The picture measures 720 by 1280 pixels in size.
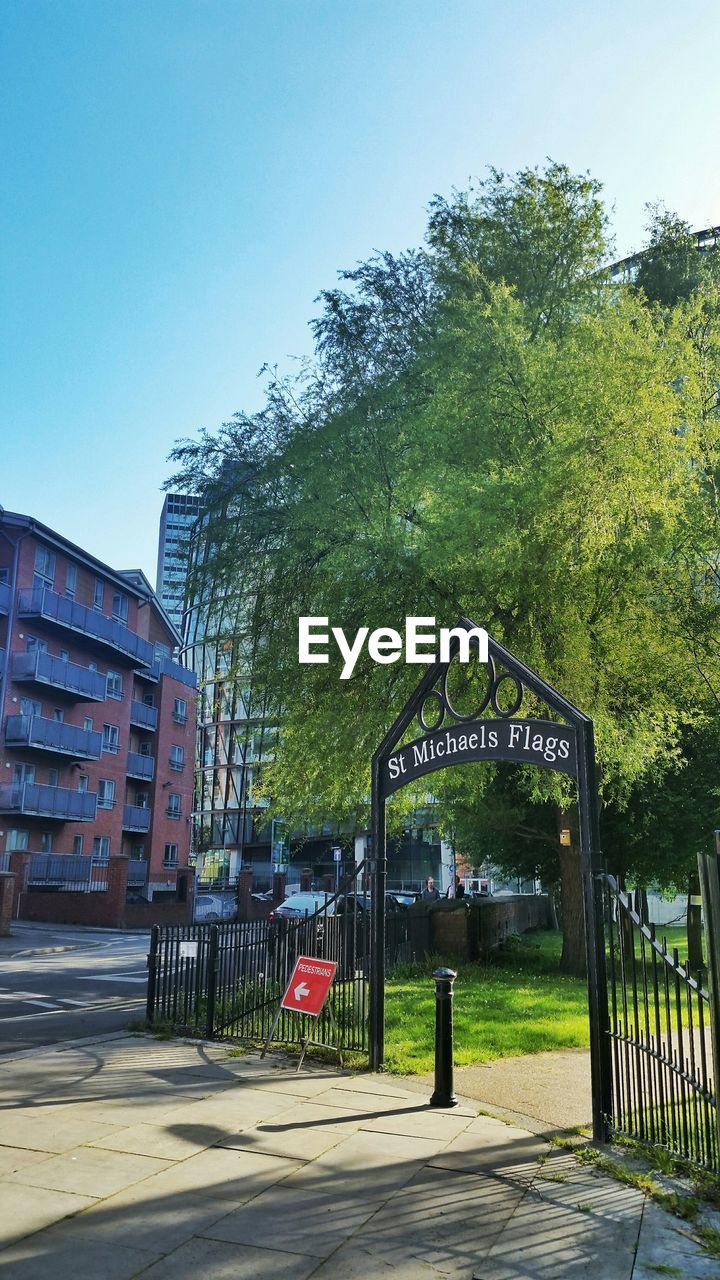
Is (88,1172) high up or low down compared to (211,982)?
down

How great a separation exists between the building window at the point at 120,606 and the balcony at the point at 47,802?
963 cm

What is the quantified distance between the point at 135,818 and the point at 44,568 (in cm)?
1439

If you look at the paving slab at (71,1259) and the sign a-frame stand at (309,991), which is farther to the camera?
the sign a-frame stand at (309,991)

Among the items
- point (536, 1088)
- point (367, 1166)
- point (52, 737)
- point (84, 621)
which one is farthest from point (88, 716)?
point (367, 1166)

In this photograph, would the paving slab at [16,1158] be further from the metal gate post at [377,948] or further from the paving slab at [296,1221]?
→ the metal gate post at [377,948]

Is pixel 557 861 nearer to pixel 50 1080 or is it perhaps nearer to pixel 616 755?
pixel 616 755

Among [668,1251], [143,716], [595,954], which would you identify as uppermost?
[143,716]

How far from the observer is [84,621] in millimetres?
42562

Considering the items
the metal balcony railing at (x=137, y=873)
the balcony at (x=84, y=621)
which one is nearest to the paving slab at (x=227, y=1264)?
the balcony at (x=84, y=621)

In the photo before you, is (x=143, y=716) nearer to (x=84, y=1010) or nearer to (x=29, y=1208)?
(x=84, y=1010)

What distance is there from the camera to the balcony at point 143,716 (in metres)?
49.2

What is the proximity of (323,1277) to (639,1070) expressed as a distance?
9.63 feet

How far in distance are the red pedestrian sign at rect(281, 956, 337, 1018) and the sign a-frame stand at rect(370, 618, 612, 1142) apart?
466mm

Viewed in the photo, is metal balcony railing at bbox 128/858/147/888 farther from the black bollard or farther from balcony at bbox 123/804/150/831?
the black bollard
